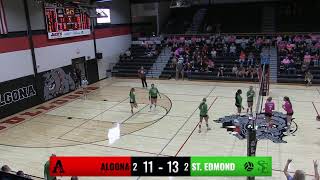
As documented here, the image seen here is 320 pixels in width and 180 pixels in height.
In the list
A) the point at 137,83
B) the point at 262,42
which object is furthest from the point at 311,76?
the point at 137,83

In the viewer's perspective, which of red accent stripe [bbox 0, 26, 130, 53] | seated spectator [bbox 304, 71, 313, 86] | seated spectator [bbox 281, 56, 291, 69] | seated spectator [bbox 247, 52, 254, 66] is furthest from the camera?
seated spectator [bbox 247, 52, 254, 66]

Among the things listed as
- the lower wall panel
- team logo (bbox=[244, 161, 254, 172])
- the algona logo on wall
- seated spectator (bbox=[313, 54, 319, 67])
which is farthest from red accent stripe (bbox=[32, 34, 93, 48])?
team logo (bbox=[244, 161, 254, 172])

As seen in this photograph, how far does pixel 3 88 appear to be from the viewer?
1766 cm

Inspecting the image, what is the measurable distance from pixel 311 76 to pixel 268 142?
11.1 m

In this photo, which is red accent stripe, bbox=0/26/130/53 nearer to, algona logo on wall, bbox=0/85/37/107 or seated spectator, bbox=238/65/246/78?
algona logo on wall, bbox=0/85/37/107

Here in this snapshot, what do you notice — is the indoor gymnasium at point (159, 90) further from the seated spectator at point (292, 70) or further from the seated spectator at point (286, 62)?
the seated spectator at point (286, 62)

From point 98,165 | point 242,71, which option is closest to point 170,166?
point 98,165

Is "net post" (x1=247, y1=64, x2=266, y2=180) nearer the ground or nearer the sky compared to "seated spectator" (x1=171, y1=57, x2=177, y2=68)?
nearer the ground

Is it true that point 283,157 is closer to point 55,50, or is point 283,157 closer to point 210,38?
point 55,50
